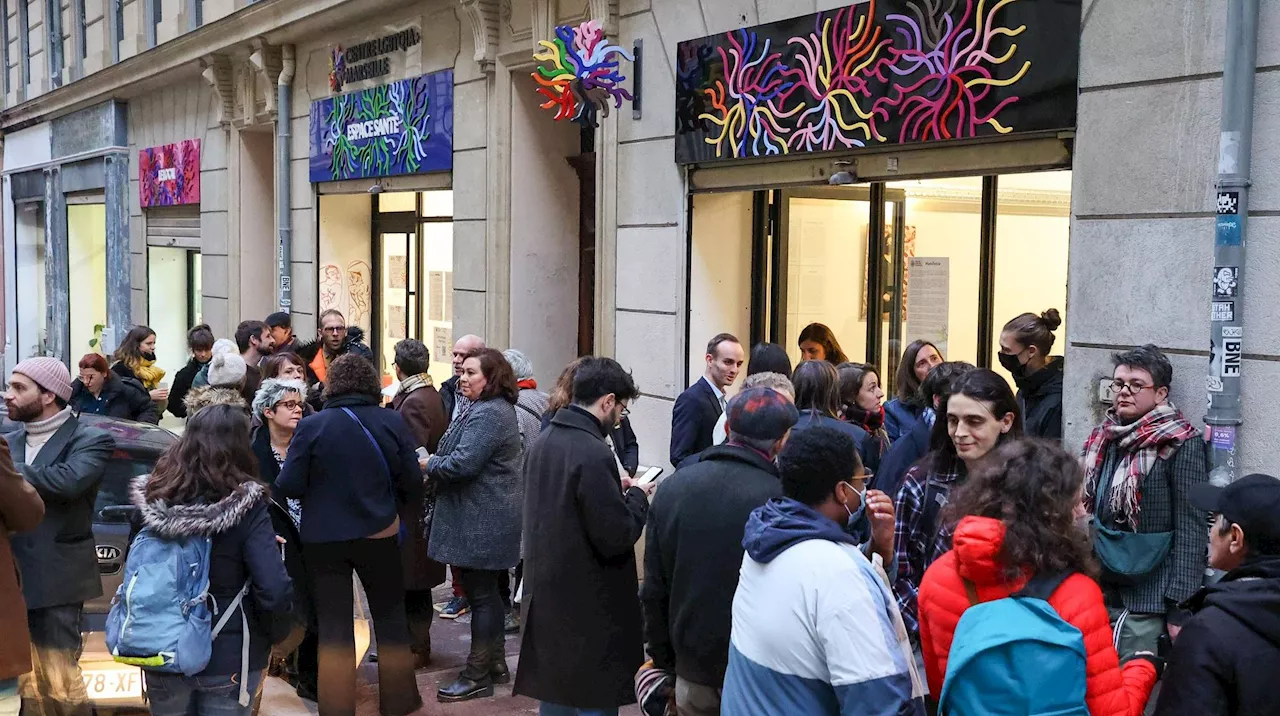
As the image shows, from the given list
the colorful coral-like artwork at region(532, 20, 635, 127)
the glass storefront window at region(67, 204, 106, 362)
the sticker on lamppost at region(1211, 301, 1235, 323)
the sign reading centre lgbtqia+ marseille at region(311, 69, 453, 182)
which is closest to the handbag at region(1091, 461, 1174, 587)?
the sticker on lamppost at region(1211, 301, 1235, 323)

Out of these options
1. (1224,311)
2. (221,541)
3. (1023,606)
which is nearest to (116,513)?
(221,541)

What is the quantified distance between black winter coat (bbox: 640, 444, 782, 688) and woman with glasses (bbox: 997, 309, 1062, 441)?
2835mm

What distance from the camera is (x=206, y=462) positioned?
184 inches

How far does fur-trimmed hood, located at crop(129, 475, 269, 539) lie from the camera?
452 cm

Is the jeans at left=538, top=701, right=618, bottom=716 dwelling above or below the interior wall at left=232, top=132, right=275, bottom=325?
below

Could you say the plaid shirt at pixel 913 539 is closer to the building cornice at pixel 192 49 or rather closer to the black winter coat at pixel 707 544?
the black winter coat at pixel 707 544

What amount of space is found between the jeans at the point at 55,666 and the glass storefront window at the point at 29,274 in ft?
77.5

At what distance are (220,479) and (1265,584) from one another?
3549 mm

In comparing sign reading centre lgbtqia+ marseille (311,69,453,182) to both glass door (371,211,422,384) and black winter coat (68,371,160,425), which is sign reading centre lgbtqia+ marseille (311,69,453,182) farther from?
black winter coat (68,371,160,425)

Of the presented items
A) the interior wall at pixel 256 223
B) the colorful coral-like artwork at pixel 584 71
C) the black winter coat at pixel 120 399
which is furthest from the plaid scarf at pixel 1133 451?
the interior wall at pixel 256 223

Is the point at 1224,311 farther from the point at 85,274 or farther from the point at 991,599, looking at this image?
the point at 85,274

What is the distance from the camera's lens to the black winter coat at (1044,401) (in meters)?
6.49

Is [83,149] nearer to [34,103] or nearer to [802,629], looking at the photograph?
[34,103]

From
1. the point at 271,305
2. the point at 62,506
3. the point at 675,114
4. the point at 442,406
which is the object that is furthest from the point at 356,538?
the point at 271,305
